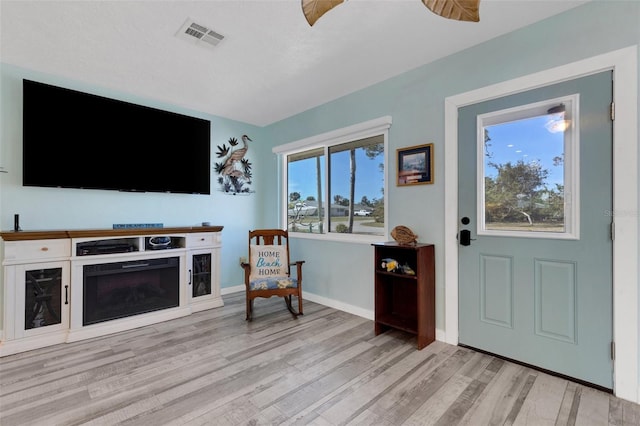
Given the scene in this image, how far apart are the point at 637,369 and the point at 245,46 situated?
3.64 meters

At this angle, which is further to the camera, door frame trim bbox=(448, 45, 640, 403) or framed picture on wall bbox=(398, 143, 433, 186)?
framed picture on wall bbox=(398, 143, 433, 186)

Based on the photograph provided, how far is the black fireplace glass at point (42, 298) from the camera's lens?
2.53 metres

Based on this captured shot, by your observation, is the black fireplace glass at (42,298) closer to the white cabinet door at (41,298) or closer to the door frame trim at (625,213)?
the white cabinet door at (41,298)

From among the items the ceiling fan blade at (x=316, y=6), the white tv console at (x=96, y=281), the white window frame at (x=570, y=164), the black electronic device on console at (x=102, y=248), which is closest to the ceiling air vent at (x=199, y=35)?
the ceiling fan blade at (x=316, y=6)

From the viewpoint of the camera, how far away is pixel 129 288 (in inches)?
119

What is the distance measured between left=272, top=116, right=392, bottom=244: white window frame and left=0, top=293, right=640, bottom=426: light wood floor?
3.69 ft

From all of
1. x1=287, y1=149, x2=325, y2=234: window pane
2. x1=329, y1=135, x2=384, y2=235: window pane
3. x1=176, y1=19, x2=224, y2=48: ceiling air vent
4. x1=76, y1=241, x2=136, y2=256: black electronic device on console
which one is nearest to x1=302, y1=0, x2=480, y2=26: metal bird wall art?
x1=176, y1=19, x2=224, y2=48: ceiling air vent

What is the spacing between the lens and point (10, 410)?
172cm

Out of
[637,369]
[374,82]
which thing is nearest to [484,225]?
[637,369]

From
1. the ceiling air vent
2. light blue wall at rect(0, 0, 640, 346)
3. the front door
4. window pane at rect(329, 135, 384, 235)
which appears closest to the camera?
the front door

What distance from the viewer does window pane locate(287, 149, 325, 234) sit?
4000 mm

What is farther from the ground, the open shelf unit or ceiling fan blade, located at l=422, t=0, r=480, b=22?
ceiling fan blade, located at l=422, t=0, r=480, b=22

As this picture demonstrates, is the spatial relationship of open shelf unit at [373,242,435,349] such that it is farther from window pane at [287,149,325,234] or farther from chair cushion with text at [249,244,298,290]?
window pane at [287,149,325,234]

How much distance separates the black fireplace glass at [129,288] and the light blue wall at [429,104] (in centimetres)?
171
